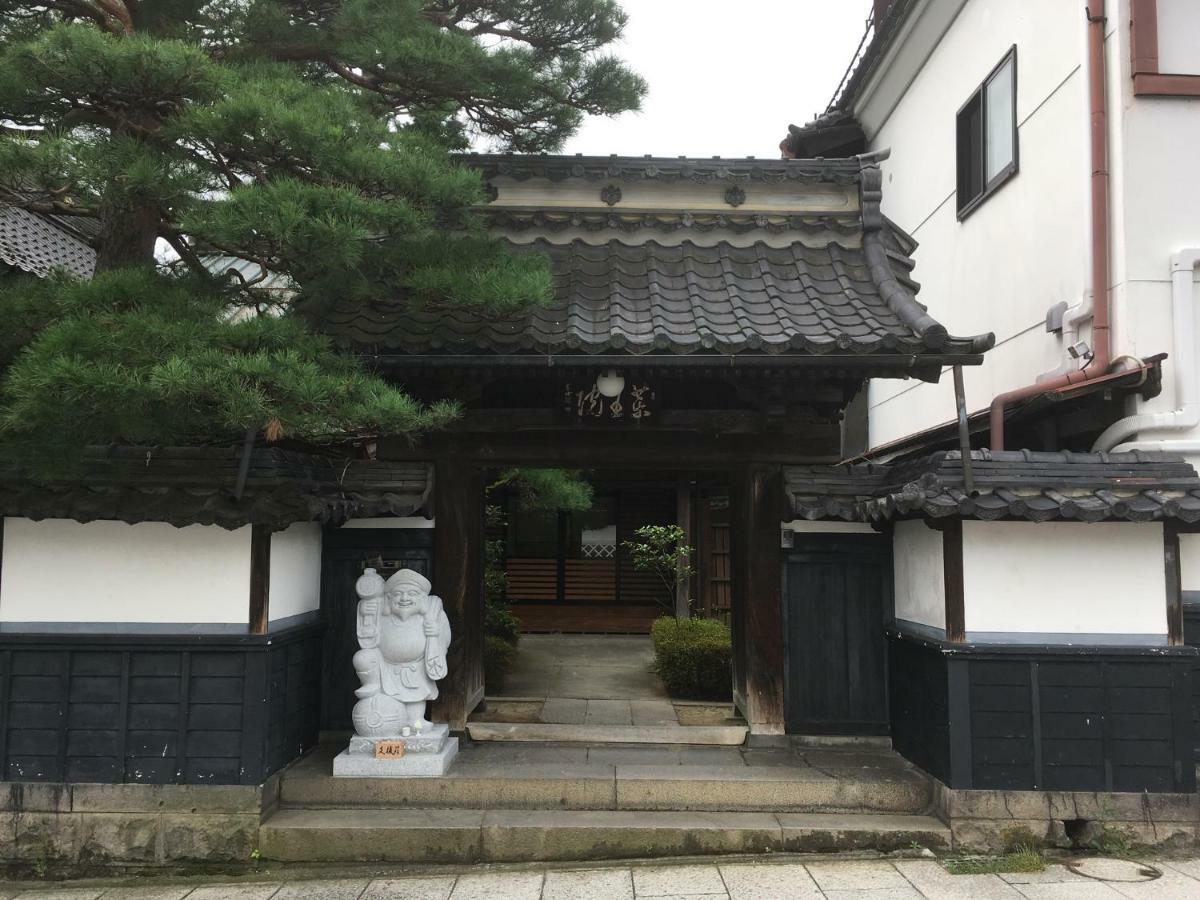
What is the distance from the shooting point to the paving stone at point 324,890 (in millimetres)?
5355

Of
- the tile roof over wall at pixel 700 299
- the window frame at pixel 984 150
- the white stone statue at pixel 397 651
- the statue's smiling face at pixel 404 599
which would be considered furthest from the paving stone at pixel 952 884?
the window frame at pixel 984 150

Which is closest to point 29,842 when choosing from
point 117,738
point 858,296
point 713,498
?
point 117,738

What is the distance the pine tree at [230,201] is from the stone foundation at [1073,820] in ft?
16.2

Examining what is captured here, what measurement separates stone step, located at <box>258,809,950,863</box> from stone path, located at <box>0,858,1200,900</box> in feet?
0.62

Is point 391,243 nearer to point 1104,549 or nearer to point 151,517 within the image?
point 151,517

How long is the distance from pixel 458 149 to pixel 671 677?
640 centimetres

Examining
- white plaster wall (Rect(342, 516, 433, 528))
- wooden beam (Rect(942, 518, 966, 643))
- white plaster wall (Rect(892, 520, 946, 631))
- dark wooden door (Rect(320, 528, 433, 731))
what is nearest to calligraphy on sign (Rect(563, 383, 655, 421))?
white plaster wall (Rect(342, 516, 433, 528))

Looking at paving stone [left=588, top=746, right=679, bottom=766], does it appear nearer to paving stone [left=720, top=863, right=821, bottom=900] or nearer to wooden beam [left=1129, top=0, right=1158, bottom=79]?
paving stone [left=720, top=863, right=821, bottom=900]

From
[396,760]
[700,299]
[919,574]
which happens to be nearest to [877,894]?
[919,574]

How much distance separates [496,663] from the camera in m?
10.4

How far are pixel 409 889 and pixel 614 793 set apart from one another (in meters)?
1.72

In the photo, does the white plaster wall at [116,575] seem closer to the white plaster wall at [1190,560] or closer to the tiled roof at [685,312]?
the tiled roof at [685,312]

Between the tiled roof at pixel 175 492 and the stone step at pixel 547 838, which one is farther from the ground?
the tiled roof at pixel 175 492

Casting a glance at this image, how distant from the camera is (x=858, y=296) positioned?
7191 millimetres
